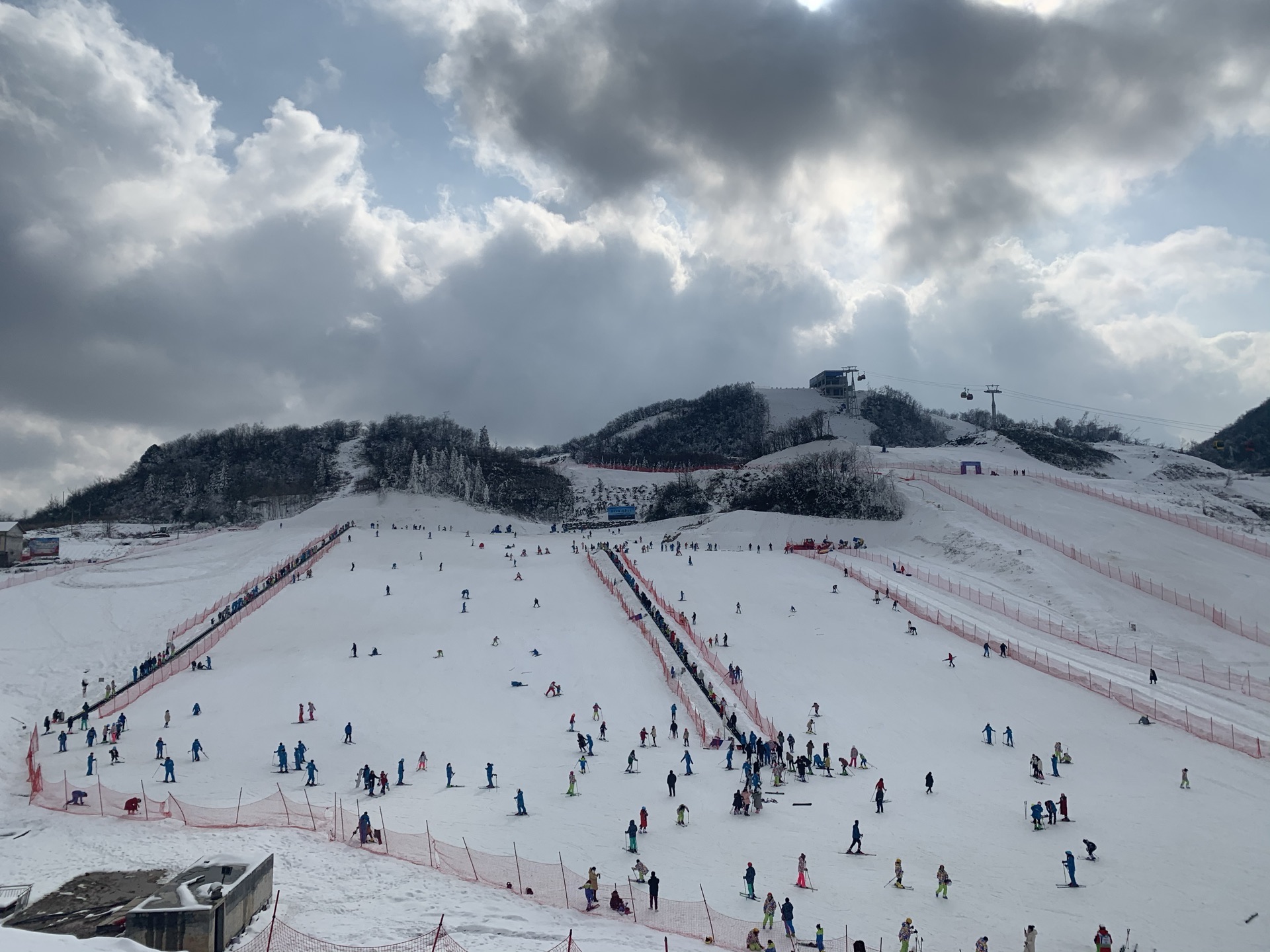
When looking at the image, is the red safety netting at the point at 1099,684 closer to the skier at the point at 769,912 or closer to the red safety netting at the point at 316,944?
the skier at the point at 769,912

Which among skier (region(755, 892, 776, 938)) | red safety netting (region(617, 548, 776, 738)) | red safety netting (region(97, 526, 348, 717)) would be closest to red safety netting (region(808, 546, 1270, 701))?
red safety netting (region(617, 548, 776, 738))

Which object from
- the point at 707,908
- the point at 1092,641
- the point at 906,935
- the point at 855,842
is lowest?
the point at 855,842

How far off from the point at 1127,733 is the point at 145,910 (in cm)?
2737

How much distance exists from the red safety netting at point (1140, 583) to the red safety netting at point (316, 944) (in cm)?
3897

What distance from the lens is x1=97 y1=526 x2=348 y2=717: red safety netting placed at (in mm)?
30406

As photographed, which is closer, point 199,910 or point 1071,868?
point 199,910

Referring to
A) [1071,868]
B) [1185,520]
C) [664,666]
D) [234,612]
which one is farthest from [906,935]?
[1185,520]

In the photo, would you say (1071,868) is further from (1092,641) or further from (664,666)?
(1092,641)

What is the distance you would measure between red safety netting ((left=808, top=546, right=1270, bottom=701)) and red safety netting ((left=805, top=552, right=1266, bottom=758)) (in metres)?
3.33

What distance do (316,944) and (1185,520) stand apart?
59.2 m

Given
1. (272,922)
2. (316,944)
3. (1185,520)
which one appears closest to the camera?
(316,944)

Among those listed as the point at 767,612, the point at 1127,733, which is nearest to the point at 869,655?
the point at 767,612

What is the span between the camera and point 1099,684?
101 feet

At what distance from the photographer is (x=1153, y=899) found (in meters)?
15.8
